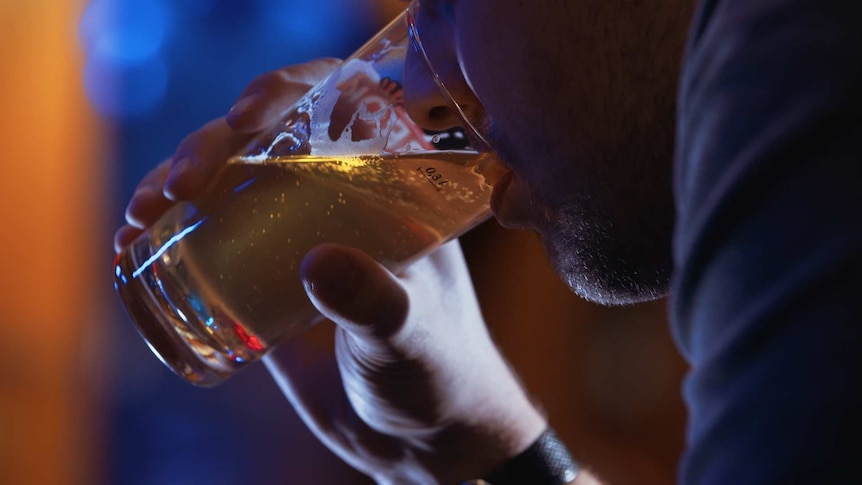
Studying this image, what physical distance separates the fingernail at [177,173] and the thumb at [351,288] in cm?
19

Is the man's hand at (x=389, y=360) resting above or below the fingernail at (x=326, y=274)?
below

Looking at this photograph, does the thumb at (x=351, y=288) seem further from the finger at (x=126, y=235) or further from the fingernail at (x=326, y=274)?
the finger at (x=126, y=235)

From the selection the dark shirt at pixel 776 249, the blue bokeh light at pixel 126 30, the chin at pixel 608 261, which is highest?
the dark shirt at pixel 776 249

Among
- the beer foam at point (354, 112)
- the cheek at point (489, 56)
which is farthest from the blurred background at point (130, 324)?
the cheek at point (489, 56)

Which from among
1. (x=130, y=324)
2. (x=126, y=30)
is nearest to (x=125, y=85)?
(x=126, y=30)

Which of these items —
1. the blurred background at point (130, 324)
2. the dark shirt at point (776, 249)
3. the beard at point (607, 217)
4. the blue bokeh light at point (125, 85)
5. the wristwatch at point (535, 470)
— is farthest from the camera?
the blue bokeh light at point (125, 85)

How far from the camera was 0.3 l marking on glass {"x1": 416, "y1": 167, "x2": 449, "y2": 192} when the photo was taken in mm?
685

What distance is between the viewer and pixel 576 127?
2.08 ft

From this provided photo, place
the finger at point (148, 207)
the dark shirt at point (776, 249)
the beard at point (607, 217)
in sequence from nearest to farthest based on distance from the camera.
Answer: the dark shirt at point (776, 249), the beard at point (607, 217), the finger at point (148, 207)

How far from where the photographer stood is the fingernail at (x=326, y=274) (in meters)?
0.69

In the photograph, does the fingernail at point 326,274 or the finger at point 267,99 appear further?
the finger at point 267,99

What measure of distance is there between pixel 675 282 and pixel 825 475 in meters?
0.09

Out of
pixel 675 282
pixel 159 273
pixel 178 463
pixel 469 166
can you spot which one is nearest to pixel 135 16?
pixel 178 463

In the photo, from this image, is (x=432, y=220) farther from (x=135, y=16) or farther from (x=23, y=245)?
(x=135, y=16)
